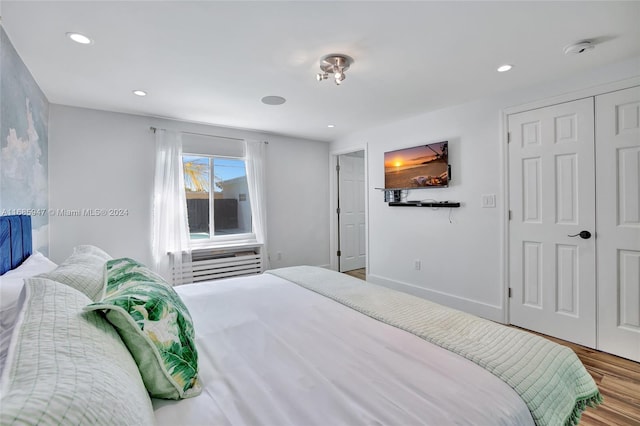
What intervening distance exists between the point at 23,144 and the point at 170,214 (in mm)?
1634

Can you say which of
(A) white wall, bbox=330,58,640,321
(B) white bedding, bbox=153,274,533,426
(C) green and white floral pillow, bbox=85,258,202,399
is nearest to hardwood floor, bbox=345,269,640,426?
(A) white wall, bbox=330,58,640,321

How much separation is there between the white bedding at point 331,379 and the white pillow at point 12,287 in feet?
1.90

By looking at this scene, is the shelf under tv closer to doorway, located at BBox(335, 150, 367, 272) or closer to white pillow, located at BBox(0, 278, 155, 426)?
doorway, located at BBox(335, 150, 367, 272)

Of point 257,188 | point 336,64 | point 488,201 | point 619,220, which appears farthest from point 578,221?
point 257,188

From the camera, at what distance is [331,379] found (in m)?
1.06

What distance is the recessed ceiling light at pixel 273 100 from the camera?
303cm

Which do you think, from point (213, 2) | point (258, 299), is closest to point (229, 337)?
point (258, 299)

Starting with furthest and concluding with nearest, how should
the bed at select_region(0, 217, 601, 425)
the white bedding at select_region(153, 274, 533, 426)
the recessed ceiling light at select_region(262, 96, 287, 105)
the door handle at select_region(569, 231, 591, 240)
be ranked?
the recessed ceiling light at select_region(262, 96, 287, 105) → the door handle at select_region(569, 231, 591, 240) → the white bedding at select_region(153, 274, 533, 426) → the bed at select_region(0, 217, 601, 425)

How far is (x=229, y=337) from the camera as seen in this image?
1.42 m

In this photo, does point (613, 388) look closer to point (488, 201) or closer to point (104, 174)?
point (488, 201)

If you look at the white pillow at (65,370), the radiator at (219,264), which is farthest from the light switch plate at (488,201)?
the white pillow at (65,370)

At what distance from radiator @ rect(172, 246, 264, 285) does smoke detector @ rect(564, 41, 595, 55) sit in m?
3.90

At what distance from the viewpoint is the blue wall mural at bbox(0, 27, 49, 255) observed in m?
1.84

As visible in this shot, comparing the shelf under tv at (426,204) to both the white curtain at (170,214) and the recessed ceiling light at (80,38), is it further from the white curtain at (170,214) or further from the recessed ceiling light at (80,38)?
the recessed ceiling light at (80,38)
